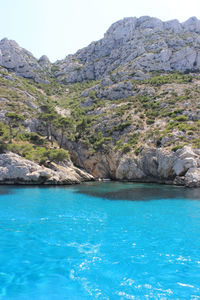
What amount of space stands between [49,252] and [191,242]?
26.0ft

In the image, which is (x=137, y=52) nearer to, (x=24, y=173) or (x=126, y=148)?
(x=126, y=148)

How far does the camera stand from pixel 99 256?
9.30 meters

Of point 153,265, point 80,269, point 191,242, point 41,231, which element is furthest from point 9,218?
point 191,242

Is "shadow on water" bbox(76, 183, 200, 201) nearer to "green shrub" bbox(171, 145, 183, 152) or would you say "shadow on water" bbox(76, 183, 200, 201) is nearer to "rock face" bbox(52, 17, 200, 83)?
"green shrub" bbox(171, 145, 183, 152)

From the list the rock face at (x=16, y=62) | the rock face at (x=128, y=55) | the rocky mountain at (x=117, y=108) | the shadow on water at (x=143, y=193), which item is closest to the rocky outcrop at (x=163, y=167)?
the rocky mountain at (x=117, y=108)

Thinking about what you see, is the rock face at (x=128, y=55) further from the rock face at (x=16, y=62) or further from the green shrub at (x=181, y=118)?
the green shrub at (x=181, y=118)

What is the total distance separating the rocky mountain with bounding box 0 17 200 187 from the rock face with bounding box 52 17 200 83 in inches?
19.1

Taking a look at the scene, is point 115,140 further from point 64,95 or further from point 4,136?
point 64,95

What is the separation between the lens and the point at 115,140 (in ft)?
191

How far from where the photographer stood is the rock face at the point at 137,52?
289 feet

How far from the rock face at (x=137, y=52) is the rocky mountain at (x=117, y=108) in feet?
1.59

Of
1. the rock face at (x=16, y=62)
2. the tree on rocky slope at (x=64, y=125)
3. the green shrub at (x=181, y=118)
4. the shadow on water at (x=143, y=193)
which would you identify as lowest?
the shadow on water at (x=143, y=193)

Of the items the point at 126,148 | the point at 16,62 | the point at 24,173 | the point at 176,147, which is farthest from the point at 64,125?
the point at 16,62

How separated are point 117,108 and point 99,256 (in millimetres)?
64675
